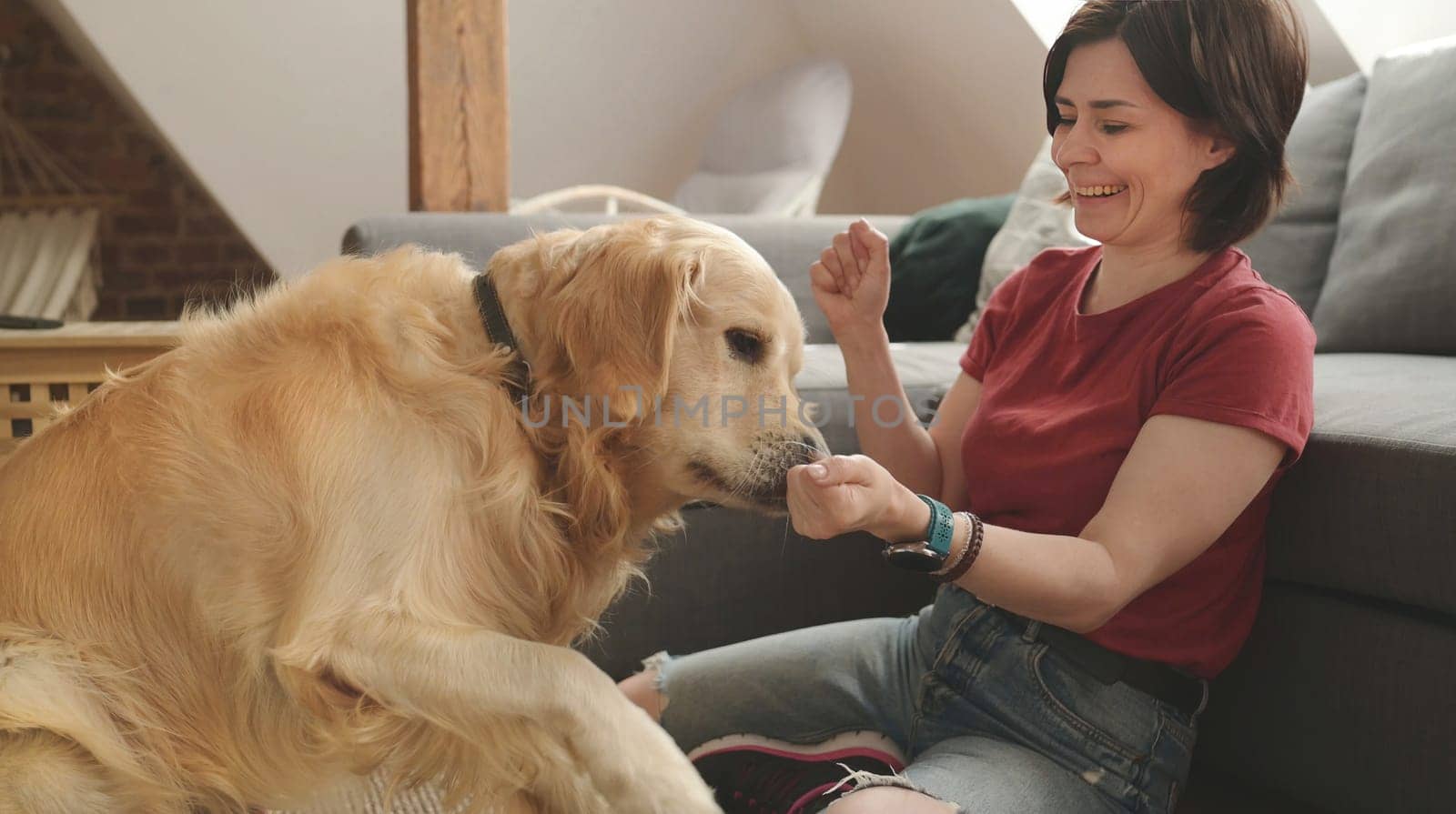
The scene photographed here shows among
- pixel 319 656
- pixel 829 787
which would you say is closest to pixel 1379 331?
pixel 829 787

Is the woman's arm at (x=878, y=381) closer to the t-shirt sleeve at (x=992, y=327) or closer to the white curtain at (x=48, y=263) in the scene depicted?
the t-shirt sleeve at (x=992, y=327)

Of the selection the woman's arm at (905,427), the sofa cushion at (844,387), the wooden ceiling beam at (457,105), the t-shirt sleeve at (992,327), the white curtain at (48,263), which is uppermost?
the wooden ceiling beam at (457,105)

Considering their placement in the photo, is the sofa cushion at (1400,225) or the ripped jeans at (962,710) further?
the sofa cushion at (1400,225)

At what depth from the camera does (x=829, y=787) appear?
1.29m

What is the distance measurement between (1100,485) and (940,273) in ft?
4.75

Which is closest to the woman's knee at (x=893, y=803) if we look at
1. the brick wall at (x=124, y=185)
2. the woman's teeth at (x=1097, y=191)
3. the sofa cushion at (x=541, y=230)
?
the woman's teeth at (x=1097, y=191)

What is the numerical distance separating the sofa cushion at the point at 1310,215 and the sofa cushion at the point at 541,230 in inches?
35.0

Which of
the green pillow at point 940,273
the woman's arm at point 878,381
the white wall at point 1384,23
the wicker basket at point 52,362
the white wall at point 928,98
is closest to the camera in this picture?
the woman's arm at point 878,381

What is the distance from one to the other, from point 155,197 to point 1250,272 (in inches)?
223

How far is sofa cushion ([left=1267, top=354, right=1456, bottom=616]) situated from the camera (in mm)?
1241

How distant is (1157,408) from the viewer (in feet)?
3.86

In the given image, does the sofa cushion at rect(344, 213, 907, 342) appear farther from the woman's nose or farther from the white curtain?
the white curtain

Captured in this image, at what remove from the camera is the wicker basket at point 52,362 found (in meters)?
2.12

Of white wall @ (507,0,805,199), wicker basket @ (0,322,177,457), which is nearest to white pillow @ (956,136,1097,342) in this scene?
wicker basket @ (0,322,177,457)
